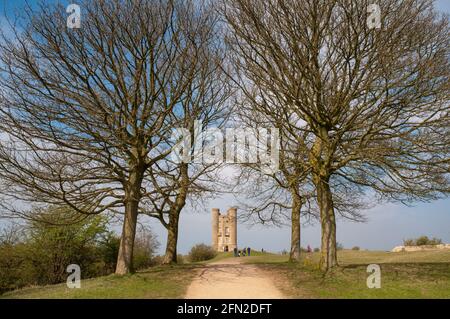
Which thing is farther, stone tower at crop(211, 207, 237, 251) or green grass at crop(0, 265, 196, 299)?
stone tower at crop(211, 207, 237, 251)

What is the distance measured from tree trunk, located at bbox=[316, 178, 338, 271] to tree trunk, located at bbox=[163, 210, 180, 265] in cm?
796

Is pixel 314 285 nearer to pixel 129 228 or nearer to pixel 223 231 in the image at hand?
pixel 129 228

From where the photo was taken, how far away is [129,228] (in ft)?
44.2

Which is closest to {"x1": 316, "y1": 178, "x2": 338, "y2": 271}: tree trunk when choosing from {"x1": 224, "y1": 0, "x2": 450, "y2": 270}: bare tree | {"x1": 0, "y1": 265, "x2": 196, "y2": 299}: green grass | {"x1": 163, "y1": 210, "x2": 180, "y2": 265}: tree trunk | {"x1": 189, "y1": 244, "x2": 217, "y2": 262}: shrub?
{"x1": 224, "y1": 0, "x2": 450, "y2": 270}: bare tree

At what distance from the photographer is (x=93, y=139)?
12.7m

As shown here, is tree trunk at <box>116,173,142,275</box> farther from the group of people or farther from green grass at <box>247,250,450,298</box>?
the group of people

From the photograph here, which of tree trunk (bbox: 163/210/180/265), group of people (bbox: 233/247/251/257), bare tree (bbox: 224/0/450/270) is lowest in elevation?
group of people (bbox: 233/247/251/257)

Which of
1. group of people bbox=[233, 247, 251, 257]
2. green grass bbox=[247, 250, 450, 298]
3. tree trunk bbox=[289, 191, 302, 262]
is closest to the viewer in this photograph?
green grass bbox=[247, 250, 450, 298]

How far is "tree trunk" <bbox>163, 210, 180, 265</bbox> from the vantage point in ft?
60.6

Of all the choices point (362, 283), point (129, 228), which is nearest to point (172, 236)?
point (129, 228)

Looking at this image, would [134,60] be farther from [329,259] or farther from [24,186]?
[329,259]

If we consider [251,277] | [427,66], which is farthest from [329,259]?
[427,66]

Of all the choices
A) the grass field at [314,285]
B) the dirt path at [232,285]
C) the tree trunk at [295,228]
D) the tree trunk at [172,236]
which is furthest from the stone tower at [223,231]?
the grass field at [314,285]
